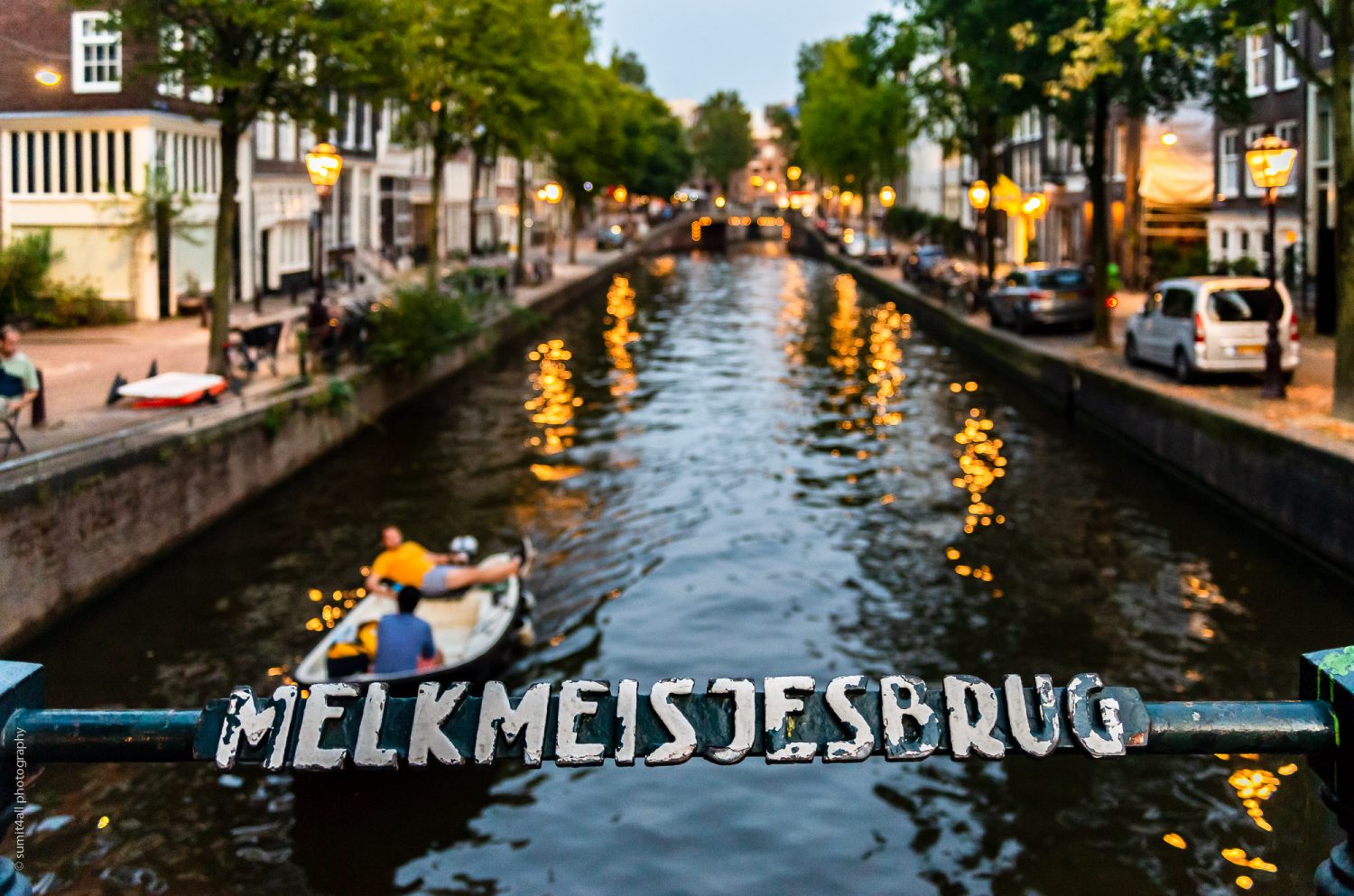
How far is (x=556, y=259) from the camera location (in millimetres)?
79750

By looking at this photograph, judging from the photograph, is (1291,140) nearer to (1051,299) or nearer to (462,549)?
(1051,299)

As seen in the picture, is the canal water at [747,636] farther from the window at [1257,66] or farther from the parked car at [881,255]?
the parked car at [881,255]

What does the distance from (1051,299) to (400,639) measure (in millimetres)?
26901

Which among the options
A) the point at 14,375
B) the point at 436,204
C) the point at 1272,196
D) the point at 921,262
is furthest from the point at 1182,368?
the point at 921,262

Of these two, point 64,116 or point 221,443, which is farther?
point 64,116

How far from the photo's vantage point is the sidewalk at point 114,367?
18688 mm

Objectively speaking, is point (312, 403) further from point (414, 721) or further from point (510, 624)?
point (414, 721)

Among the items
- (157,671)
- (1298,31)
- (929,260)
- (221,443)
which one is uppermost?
(1298,31)

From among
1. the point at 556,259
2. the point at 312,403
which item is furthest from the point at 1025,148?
the point at 312,403

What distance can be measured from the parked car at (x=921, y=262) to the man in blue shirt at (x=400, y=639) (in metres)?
46.6

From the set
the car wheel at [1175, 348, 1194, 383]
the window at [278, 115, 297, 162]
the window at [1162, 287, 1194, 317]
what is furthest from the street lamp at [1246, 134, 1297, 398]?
the window at [278, 115, 297, 162]

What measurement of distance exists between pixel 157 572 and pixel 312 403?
6.87m

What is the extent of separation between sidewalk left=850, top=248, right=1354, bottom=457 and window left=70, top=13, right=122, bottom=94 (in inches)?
829

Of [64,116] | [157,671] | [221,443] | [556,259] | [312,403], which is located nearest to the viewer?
[157,671]
